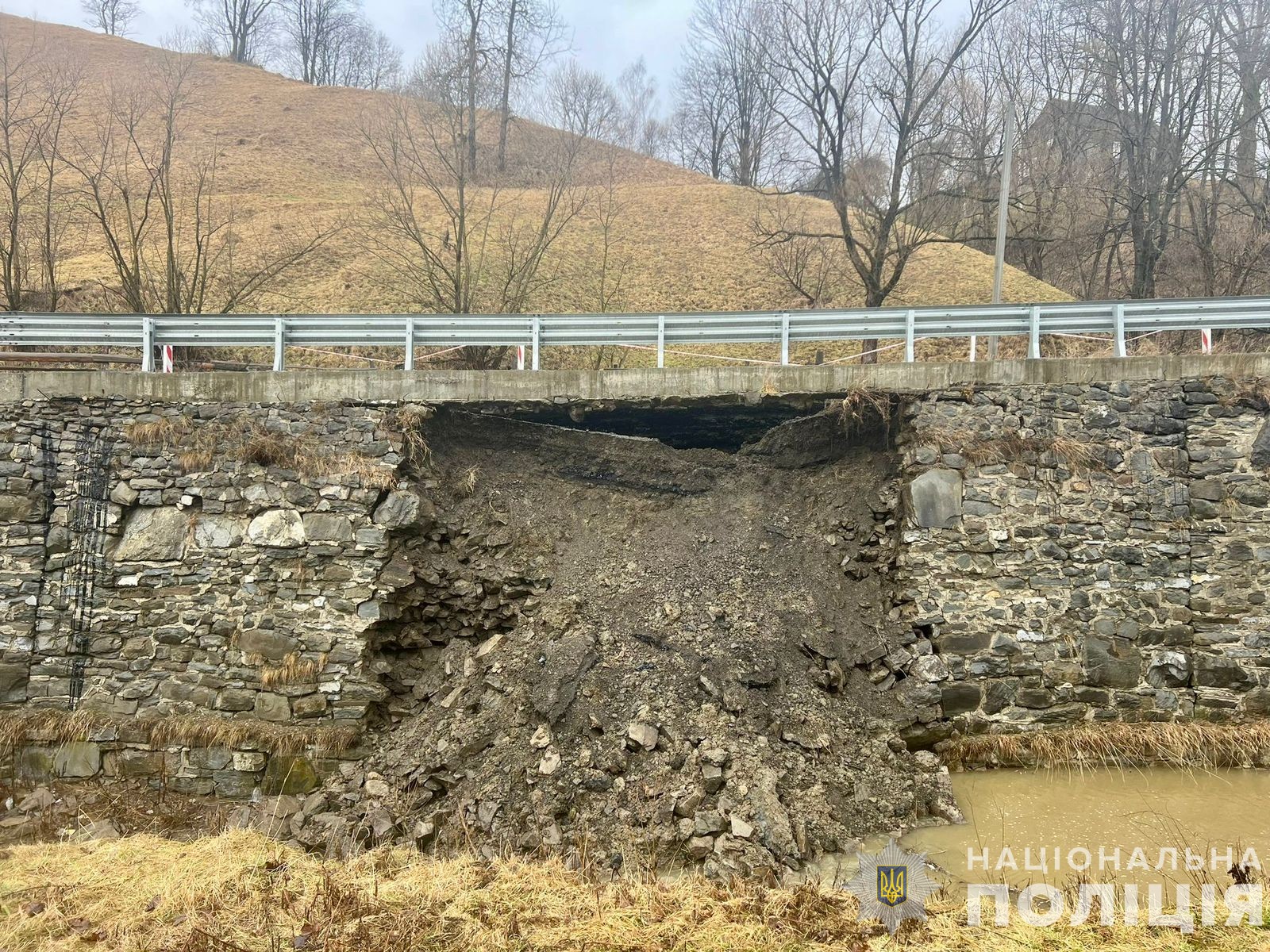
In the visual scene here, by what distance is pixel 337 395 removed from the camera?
9148mm

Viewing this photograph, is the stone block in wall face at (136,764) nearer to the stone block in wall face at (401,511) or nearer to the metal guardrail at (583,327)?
the stone block in wall face at (401,511)

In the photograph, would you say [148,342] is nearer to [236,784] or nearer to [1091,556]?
[236,784]

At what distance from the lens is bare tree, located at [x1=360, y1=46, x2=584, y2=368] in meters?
14.6

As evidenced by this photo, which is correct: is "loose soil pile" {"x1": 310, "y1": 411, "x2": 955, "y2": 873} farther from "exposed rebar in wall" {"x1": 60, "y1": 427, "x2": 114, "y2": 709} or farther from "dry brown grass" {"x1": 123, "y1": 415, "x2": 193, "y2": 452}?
"exposed rebar in wall" {"x1": 60, "y1": 427, "x2": 114, "y2": 709}

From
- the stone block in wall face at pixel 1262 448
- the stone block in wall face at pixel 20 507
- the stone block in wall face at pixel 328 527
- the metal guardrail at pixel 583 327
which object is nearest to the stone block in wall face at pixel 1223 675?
the stone block in wall face at pixel 1262 448

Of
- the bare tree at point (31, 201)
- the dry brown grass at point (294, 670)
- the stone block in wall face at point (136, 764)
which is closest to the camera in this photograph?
the stone block in wall face at point (136, 764)

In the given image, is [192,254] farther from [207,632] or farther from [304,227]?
[207,632]

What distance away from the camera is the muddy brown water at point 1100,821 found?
20.9ft

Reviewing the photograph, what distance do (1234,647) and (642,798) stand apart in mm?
6912

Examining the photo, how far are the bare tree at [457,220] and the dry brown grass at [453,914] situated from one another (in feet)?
26.8

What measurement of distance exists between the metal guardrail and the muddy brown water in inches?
194

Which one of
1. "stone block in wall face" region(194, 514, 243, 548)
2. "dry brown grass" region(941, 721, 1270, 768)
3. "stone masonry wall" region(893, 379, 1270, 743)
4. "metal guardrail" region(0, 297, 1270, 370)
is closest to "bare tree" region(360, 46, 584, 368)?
"metal guardrail" region(0, 297, 1270, 370)

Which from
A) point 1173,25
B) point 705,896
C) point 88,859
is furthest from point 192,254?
point 1173,25
